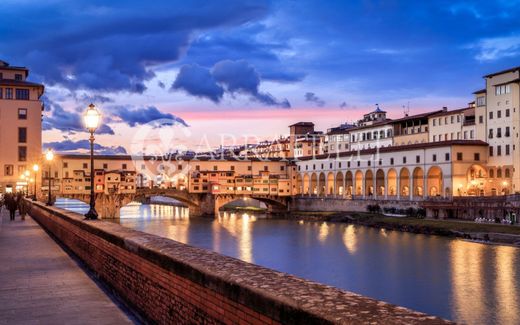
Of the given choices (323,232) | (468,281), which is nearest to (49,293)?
(468,281)

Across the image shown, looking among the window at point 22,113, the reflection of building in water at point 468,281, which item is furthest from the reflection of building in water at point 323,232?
the window at point 22,113

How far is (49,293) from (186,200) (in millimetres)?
87472

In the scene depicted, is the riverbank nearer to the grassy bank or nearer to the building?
the grassy bank

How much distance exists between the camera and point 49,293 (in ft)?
34.2

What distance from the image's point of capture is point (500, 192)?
69375 millimetres

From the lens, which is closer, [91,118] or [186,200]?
[91,118]

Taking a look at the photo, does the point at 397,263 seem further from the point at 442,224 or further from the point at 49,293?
the point at 49,293

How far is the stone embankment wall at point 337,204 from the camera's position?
242 feet

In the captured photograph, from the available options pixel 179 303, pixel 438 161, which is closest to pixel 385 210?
pixel 438 161

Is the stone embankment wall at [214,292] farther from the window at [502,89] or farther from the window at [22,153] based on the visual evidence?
the window at [502,89]

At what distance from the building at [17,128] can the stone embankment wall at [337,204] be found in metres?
41.8

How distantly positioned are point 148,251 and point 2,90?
7100 centimetres

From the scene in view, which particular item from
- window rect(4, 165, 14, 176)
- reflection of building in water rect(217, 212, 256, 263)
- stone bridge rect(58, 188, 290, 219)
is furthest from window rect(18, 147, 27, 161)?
reflection of building in water rect(217, 212, 256, 263)

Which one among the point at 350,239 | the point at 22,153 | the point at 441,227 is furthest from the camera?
the point at 22,153
